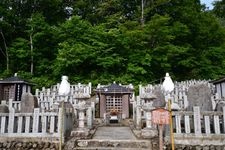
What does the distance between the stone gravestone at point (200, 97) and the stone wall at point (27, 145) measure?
4704 mm

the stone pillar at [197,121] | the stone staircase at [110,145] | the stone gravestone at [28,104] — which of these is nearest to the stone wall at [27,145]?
the stone staircase at [110,145]

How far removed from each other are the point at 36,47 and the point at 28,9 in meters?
5.66

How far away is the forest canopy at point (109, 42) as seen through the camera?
827 inches

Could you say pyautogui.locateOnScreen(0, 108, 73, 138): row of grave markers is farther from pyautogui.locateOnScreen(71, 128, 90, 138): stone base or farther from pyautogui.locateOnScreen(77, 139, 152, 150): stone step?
pyautogui.locateOnScreen(77, 139, 152, 150): stone step

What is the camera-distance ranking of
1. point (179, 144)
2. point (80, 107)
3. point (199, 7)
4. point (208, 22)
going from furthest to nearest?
point (199, 7), point (208, 22), point (80, 107), point (179, 144)

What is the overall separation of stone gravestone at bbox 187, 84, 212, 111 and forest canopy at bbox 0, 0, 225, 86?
1184 cm

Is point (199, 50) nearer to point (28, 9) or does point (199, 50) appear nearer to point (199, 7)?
point (199, 7)

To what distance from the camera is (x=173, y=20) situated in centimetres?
2647

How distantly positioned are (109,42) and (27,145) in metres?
15.6

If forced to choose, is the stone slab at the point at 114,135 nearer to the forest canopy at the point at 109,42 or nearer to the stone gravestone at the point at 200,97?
the stone gravestone at the point at 200,97

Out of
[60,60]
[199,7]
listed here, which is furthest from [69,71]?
[199,7]

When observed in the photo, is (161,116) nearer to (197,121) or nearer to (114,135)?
(197,121)

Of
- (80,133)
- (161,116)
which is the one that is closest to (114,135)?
(80,133)

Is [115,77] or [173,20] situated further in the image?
[173,20]
